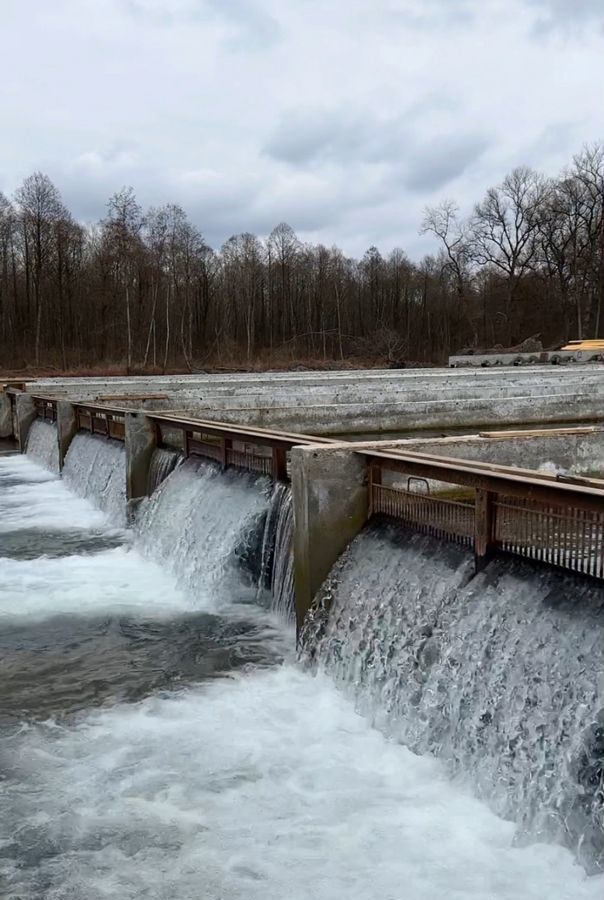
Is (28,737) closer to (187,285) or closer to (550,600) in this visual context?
(550,600)

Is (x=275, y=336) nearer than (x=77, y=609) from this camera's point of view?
No

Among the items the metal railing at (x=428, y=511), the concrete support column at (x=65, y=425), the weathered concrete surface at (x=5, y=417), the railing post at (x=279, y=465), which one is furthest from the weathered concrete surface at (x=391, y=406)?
the metal railing at (x=428, y=511)

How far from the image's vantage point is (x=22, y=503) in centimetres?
1495

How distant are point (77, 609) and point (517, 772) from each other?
18.4 ft

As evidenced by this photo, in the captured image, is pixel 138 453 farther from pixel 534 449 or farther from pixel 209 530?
pixel 534 449

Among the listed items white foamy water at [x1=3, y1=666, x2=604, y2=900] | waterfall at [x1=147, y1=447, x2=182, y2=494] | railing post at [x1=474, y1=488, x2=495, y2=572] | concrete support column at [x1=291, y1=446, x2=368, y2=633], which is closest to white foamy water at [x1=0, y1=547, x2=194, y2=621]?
waterfall at [x1=147, y1=447, x2=182, y2=494]

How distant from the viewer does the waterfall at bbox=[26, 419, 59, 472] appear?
18.8 m

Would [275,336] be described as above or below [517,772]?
above

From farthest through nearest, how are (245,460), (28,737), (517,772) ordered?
Result: 1. (245,460)
2. (28,737)
3. (517,772)

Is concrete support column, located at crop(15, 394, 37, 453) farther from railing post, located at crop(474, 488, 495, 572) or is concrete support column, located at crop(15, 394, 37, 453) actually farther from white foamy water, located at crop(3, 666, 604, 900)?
railing post, located at crop(474, 488, 495, 572)

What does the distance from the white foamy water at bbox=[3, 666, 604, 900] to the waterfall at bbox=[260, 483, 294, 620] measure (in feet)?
6.14

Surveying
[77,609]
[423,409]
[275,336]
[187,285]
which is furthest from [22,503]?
[275,336]

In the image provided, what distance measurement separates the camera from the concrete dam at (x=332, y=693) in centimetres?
441

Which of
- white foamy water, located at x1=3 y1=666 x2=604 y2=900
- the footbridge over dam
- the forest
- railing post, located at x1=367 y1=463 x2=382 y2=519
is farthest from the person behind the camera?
the forest
